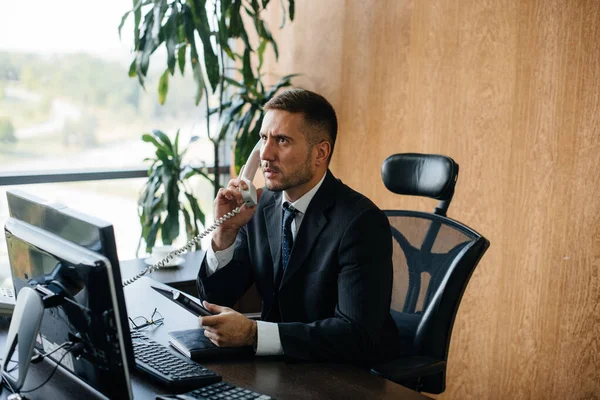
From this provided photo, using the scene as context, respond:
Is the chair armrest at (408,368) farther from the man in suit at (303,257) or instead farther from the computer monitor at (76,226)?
the computer monitor at (76,226)

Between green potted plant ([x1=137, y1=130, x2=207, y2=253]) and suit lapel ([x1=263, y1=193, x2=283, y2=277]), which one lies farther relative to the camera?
green potted plant ([x1=137, y1=130, x2=207, y2=253])

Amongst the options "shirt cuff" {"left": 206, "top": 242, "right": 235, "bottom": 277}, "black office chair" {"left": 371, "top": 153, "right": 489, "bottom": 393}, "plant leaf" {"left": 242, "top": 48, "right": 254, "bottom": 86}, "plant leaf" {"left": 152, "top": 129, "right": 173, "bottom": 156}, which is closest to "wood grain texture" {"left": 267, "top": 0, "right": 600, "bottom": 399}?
"plant leaf" {"left": 242, "top": 48, "right": 254, "bottom": 86}

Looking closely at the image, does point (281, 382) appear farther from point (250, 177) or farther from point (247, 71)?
point (247, 71)

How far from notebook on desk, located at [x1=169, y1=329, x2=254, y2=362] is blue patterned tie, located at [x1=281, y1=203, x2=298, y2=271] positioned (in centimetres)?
40

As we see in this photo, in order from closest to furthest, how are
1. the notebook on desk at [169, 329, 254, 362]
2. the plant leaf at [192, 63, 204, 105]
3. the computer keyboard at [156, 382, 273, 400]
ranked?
the computer keyboard at [156, 382, 273, 400] < the notebook on desk at [169, 329, 254, 362] < the plant leaf at [192, 63, 204, 105]

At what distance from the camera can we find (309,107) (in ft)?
6.50

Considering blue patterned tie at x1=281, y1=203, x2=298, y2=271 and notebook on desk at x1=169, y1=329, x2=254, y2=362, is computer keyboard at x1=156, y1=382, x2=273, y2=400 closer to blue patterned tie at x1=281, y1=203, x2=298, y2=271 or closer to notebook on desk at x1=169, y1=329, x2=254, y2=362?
notebook on desk at x1=169, y1=329, x2=254, y2=362

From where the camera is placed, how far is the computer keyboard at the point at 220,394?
1346 millimetres

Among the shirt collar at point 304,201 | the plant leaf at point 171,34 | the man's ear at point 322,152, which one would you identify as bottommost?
the shirt collar at point 304,201

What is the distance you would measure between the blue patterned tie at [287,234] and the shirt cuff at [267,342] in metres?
0.37

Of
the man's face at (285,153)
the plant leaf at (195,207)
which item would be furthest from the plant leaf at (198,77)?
the man's face at (285,153)

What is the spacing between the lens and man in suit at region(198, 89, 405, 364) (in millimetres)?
1662

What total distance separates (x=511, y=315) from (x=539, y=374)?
26cm

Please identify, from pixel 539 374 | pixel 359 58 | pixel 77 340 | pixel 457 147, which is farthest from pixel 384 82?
pixel 77 340
